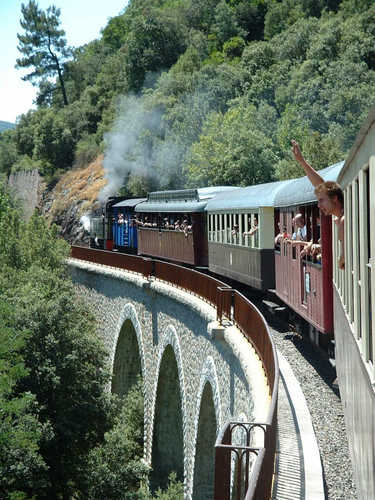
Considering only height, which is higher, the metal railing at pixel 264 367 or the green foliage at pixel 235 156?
the green foliage at pixel 235 156

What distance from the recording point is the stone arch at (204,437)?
16.2 m

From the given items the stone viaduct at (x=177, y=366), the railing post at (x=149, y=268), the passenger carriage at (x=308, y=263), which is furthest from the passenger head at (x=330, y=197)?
the railing post at (x=149, y=268)

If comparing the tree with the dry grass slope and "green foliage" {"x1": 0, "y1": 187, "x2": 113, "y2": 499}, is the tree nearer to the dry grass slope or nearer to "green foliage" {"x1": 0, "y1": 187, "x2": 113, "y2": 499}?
the dry grass slope

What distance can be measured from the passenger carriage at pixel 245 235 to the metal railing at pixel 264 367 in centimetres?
129

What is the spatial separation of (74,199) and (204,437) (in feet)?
170

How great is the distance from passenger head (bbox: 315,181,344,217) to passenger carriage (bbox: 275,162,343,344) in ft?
11.0

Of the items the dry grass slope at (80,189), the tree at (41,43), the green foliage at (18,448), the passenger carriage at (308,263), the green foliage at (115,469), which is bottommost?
the green foliage at (115,469)

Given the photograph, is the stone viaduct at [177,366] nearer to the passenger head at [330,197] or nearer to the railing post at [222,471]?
the railing post at [222,471]

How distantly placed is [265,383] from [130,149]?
5692cm

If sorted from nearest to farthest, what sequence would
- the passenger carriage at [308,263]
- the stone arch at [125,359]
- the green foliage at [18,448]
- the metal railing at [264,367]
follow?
the metal railing at [264,367] → the passenger carriage at [308,263] → the green foliage at [18,448] → the stone arch at [125,359]

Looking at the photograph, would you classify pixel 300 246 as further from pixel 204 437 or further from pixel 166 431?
pixel 166 431

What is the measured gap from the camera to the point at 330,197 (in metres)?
5.66

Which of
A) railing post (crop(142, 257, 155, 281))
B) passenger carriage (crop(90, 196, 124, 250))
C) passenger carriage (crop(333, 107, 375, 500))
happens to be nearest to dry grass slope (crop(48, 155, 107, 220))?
passenger carriage (crop(90, 196, 124, 250))

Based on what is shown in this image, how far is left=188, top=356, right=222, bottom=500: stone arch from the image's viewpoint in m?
16.2
